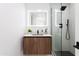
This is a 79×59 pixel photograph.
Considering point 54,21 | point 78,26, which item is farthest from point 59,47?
point 78,26

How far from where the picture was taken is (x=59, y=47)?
1.56 metres

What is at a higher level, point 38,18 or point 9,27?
point 38,18

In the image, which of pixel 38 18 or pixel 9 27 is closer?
pixel 9 27

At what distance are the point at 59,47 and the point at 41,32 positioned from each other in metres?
0.43

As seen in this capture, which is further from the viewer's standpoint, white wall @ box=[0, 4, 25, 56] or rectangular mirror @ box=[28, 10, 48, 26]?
rectangular mirror @ box=[28, 10, 48, 26]

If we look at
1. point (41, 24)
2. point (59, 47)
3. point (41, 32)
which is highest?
point (41, 24)

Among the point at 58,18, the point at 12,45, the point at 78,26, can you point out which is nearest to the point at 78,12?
the point at 78,26

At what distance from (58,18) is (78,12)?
0.59m

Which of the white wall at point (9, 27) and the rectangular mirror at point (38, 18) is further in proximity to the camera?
the rectangular mirror at point (38, 18)

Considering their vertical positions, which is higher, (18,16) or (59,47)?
(18,16)

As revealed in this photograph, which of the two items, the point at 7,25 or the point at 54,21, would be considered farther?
the point at 54,21

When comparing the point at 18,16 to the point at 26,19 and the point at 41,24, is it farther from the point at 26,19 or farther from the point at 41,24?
the point at 41,24

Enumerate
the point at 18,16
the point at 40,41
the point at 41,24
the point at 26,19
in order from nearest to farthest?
1. the point at 18,16
2. the point at 26,19
3. the point at 41,24
4. the point at 40,41

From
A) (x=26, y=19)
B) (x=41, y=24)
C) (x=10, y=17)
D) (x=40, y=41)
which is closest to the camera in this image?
(x=10, y=17)
